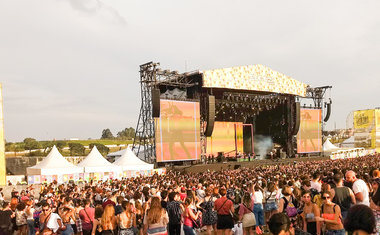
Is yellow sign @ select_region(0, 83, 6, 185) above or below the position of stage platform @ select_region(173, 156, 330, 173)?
above

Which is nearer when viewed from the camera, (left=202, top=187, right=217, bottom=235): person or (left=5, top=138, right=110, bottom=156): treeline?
(left=202, top=187, right=217, bottom=235): person

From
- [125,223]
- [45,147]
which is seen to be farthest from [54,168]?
[45,147]

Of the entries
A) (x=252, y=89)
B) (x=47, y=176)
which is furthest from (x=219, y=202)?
(x=252, y=89)

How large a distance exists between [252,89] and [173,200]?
2748 cm

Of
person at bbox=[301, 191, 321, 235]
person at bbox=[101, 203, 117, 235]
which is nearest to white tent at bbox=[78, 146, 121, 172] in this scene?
person at bbox=[101, 203, 117, 235]

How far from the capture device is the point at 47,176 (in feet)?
67.8

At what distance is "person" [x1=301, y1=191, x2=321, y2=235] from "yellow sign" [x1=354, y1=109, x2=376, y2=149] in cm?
5108

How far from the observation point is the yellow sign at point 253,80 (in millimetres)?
30484

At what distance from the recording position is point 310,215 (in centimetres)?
527

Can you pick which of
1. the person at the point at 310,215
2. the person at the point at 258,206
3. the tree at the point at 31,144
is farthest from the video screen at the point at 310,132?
the tree at the point at 31,144

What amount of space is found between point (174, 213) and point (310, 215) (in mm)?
2585

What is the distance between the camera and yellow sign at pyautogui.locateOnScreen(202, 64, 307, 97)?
30484 mm

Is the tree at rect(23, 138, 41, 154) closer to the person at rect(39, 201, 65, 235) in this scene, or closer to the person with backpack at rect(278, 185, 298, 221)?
the person at rect(39, 201, 65, 235)

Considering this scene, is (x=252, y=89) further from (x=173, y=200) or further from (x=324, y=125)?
(x=173, y=200)
